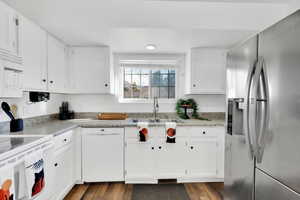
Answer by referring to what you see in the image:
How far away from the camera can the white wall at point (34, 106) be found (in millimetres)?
2090

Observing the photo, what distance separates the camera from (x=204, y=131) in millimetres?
2590

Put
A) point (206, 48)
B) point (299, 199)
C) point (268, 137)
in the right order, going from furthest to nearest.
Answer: point (206, 48), point (268, 137), point (299, 199)

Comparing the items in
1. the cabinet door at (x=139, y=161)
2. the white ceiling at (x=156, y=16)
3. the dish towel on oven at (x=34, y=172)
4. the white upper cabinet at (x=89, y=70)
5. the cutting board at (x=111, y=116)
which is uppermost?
the white ceiling at (x=156, y=16)

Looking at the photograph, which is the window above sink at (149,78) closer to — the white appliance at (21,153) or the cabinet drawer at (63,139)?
the cabinet drawer at (63,139)

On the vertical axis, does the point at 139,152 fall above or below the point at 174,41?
below

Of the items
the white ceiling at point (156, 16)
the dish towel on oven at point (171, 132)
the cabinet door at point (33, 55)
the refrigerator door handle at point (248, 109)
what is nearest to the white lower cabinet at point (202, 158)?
the dish towel on oven at point (171, 132)

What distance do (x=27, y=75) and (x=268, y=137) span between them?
89.4 inches

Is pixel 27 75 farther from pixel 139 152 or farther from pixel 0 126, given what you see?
pixel 139 152

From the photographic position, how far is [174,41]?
2.57 metres

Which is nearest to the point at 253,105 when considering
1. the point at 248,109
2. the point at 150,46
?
the point at 248,109

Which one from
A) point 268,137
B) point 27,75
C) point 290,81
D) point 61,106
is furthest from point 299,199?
point 61,106

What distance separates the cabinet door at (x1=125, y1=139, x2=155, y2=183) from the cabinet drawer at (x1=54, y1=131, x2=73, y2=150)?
0.77m

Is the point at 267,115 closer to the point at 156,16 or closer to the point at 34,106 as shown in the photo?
the point at 156,16

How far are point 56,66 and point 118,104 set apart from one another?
1.21 m
